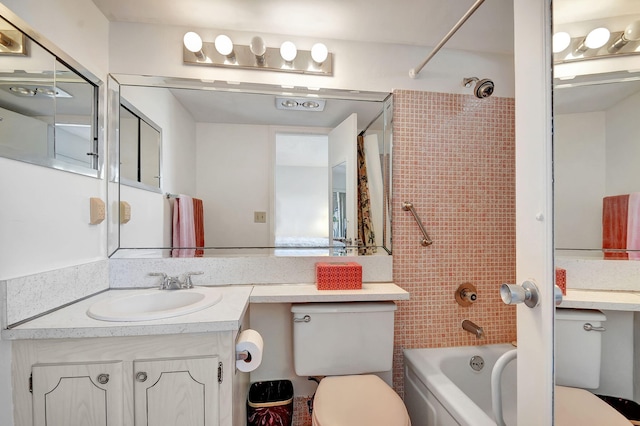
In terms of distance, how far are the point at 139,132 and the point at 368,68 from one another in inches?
51.4

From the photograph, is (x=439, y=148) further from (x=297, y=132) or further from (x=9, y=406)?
(x=9, y=406)

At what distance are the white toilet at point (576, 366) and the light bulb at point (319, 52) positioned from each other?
1462 millimetres

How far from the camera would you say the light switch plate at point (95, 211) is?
128cm

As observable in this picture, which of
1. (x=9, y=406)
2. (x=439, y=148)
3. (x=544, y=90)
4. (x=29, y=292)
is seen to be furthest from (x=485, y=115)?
(x=9, y=406)

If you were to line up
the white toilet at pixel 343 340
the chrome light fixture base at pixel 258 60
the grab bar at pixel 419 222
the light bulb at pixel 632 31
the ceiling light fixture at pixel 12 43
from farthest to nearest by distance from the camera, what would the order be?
the grab bar at pixel 419 222 → the chrome light fixture base at pixel 258 60 → the white toilet at pixel 343 340 → the ceiling light fixture at pixel 12 43 → the light bulb at pixel 632 31

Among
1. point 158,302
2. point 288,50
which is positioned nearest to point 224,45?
point 288,50

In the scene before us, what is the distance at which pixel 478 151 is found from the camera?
167 cm

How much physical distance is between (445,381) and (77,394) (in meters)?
1.45

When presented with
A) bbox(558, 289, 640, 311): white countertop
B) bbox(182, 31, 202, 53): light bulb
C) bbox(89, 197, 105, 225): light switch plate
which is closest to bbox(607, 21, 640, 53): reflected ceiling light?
bbox(558, 289, 640, 311): white countertop

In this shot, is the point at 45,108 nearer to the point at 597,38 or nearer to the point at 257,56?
the point at 257,56

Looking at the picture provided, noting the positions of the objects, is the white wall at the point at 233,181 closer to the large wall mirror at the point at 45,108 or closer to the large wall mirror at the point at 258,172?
the large wall mirror at the point at 258,172

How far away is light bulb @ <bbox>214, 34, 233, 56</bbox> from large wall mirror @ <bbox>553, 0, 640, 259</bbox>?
134 centimetres

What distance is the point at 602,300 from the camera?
66 cm

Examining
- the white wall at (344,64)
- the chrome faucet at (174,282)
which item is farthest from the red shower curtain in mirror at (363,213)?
the chrome faucet at (174,282)
